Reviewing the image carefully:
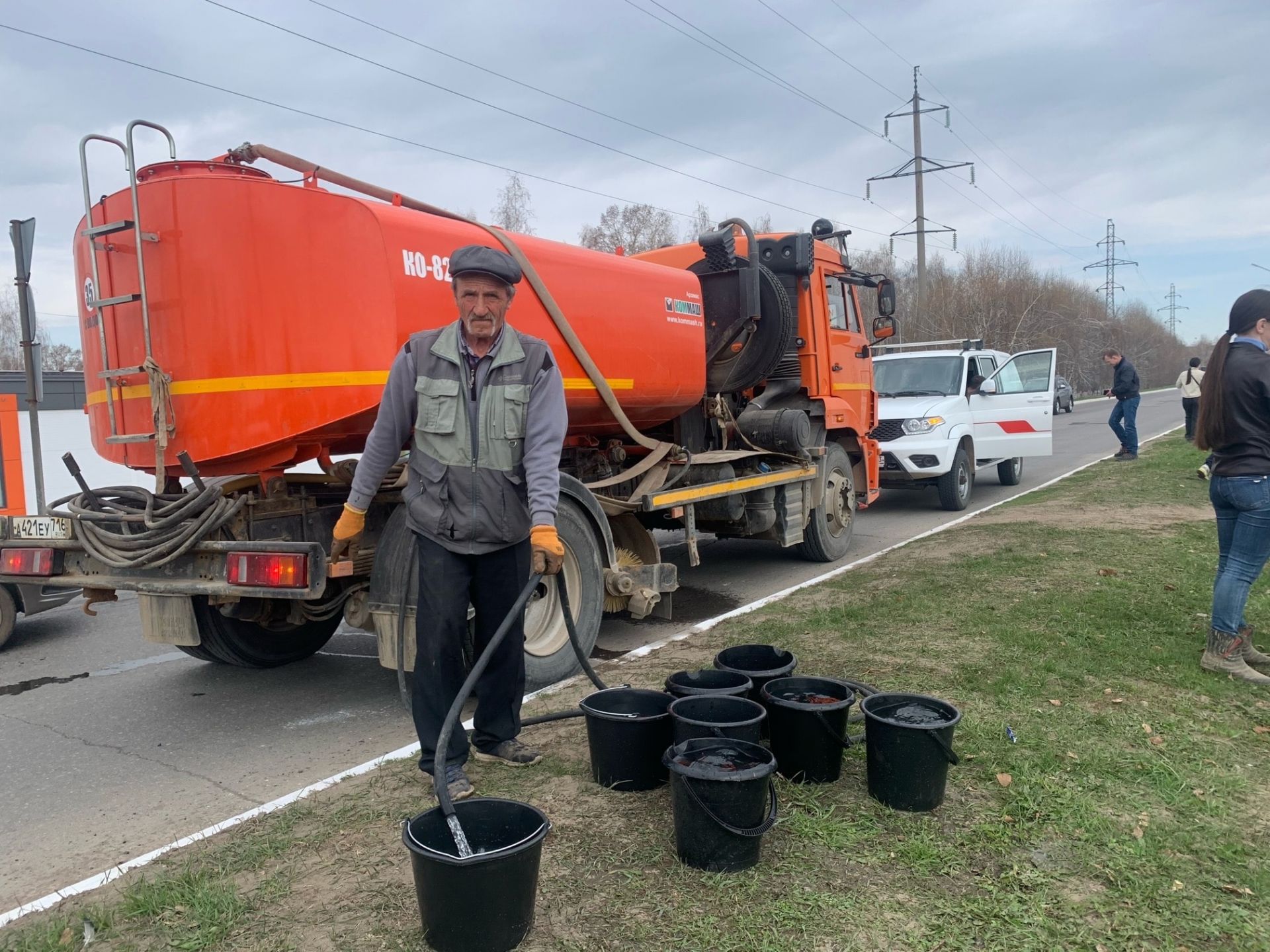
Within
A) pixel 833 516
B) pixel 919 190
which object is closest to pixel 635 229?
pixel 919 190

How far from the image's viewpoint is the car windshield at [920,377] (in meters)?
12.1

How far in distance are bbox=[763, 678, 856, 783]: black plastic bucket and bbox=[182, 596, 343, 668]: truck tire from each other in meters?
3.05

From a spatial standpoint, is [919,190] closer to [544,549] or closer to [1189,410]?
[1189,410]

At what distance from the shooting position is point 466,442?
330cm

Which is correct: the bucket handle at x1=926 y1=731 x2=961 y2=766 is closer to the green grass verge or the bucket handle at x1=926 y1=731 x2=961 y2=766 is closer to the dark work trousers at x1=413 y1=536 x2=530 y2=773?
the green grass verge

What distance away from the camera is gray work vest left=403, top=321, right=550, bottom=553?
330 centimetres

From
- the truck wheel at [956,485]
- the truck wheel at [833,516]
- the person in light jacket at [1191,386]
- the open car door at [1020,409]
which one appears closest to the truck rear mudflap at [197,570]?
the truck wheel at [833,516]

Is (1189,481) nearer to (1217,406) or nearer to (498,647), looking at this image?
(1217,406)

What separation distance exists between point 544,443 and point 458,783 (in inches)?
53.1

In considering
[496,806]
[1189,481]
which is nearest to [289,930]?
[496,806]

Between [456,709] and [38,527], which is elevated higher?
[38,527]

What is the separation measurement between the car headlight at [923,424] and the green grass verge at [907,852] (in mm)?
6642

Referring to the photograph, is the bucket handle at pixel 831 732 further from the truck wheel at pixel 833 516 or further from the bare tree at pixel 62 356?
the bare tree at pixel 62 356

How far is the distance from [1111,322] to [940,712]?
69839 millimetres
